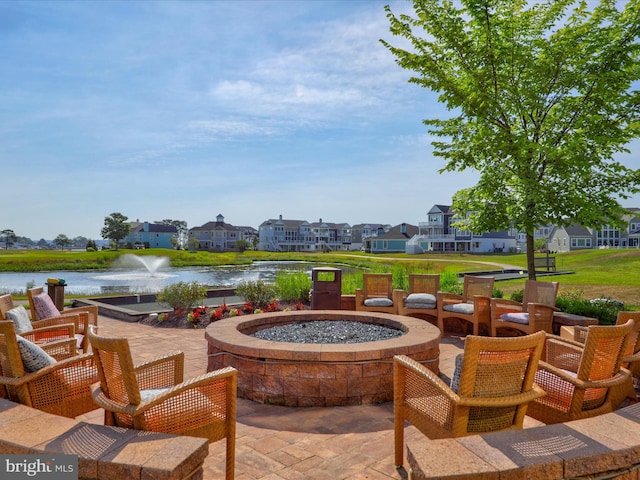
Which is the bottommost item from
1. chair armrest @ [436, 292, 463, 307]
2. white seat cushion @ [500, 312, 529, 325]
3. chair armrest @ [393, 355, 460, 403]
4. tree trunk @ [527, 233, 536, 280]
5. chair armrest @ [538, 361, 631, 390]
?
white seat cushion @ [500, 312, 529, 325]

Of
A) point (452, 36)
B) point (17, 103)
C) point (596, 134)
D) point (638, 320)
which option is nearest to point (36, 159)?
point (17, 103)

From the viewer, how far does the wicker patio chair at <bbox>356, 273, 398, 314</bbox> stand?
9.37m

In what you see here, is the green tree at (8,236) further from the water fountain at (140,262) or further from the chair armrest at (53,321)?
the chair armrest at (53,321)

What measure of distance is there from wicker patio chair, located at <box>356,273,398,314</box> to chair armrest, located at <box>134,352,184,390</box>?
20.5 feet

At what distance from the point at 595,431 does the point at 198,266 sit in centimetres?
4764

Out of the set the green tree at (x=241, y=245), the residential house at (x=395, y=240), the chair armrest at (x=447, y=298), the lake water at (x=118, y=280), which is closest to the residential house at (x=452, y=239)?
the residential house at (x=395, y=240)

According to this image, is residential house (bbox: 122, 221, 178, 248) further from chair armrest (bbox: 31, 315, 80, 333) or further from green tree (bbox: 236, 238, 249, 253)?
chair armrest (bbox: 31, 315, 80, 333)

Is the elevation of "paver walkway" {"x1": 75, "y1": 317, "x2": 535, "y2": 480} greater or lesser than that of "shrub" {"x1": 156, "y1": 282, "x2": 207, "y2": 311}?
lesser

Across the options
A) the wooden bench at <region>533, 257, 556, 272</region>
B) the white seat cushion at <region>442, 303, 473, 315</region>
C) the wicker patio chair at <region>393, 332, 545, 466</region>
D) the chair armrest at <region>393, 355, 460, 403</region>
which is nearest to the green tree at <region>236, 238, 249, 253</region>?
the wooden bench at <region>533, 257, 556, 272</region>

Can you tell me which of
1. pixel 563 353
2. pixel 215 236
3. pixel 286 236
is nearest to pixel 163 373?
pixel 563 353

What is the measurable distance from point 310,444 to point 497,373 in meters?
1.76

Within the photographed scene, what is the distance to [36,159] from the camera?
23.2 metres

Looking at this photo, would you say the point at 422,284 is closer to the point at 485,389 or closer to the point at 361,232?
the point at 485,389

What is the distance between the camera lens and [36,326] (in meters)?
5.82
